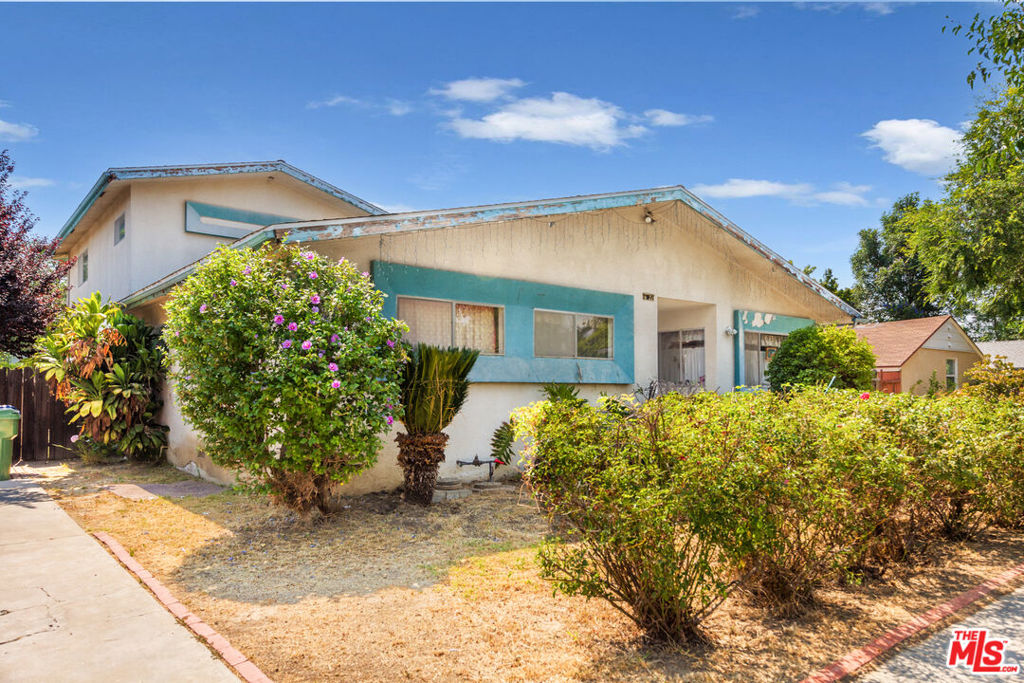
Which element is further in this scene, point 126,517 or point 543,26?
point 543,26

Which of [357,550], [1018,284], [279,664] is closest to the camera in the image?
[279,664]

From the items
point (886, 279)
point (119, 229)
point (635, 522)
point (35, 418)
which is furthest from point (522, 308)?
point (886, 279)

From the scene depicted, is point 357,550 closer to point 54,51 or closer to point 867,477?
point 867,477

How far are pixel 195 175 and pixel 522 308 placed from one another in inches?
295

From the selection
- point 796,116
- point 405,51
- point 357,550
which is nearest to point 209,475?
point 357,550

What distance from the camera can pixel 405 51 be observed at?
1131cm

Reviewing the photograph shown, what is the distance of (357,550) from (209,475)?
4896 millimetres

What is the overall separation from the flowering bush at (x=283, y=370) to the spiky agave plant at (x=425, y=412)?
76 centimetres

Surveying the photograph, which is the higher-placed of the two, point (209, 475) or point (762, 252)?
point (762, 252)

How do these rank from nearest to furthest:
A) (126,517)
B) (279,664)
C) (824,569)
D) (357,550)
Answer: (279,664) < (824,569) < (357,550) < (126,517)

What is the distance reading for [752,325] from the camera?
549 inches

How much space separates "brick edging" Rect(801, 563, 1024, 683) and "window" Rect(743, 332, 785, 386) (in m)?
8.52

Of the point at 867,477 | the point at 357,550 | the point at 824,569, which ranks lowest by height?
the point at 357,550

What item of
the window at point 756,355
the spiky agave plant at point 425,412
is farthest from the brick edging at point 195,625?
the window at point 756,355
